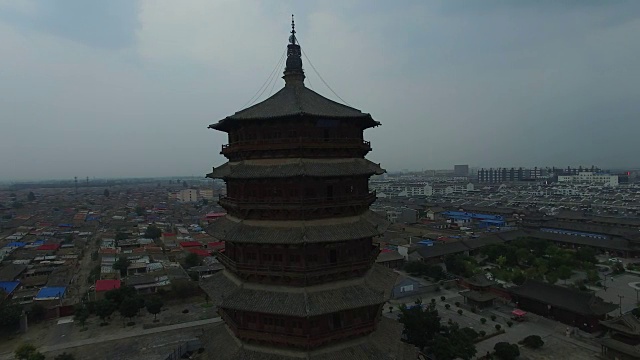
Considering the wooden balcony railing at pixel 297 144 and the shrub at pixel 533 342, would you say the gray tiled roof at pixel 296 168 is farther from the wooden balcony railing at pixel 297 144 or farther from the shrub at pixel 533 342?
the shrub at pixel 533 342

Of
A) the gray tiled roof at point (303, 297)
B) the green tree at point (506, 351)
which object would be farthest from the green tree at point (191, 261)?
the gray tiled roof at point (303, 297)

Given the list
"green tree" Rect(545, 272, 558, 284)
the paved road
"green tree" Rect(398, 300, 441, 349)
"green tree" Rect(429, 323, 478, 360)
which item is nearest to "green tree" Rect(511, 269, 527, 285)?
"green tree" Rect(545, 272, 558, 284)

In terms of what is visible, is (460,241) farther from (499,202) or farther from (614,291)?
(499,202)

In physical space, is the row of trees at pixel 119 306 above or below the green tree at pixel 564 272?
below

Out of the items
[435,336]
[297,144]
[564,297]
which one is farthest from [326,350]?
[564,297]

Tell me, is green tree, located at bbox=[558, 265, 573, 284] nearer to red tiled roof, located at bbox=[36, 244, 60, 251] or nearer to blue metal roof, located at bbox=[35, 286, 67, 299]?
blue metal roof, located at bbox=[35, 286, 67, 299]
